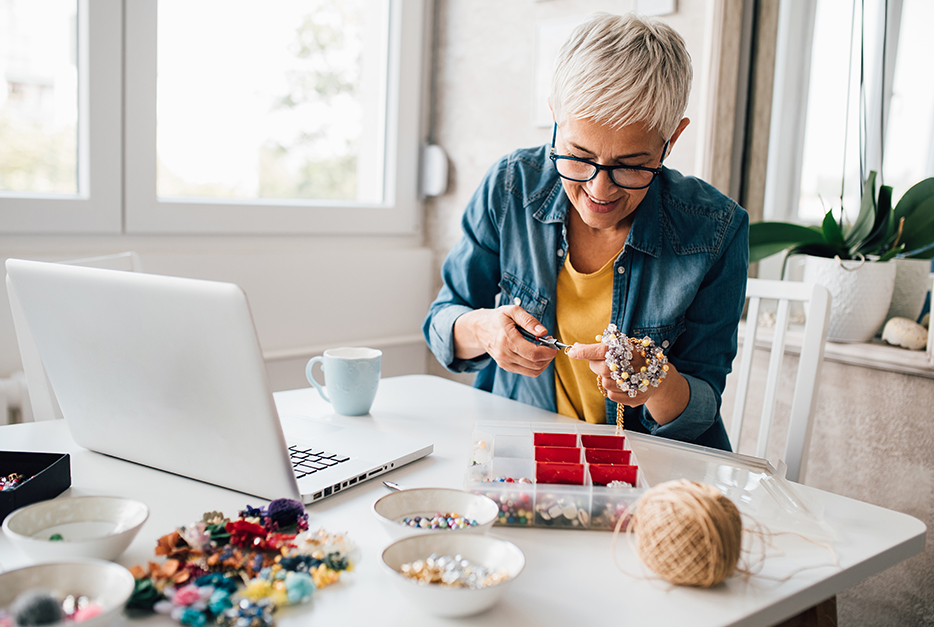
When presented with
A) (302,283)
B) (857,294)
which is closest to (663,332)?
(857,294)

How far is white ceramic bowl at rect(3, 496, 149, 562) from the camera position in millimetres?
625

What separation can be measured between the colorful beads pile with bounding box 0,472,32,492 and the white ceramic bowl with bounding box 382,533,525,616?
45cm

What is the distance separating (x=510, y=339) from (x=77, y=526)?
0.62 metres

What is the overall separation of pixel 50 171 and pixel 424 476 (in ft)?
4.94

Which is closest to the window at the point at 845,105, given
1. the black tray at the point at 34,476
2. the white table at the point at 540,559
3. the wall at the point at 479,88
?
the wall at the point at 479,88

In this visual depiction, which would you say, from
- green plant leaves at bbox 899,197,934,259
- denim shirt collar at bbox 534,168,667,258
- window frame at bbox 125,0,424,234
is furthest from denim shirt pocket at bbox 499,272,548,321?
window frame at bbox 125,0,424,234

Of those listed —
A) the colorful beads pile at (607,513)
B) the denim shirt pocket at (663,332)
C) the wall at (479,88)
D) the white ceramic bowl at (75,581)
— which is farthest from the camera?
the wall at (479,88)

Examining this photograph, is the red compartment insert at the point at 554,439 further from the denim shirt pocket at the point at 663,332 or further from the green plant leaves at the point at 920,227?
the green plant leaves at the point at 920,227

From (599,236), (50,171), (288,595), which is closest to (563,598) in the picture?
(288,595)

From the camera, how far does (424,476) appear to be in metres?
0.92

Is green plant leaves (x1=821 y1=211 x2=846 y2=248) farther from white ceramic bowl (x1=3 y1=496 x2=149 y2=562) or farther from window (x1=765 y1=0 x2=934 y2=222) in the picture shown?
white ceramic bowl (x1=3 y1=496 x2=149 y2=562)

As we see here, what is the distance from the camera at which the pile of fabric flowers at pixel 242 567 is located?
22.9 inches

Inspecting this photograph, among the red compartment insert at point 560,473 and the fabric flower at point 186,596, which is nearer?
the fabric flower at point 186,596

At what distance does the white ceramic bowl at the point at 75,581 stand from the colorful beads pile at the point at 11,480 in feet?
0.83
